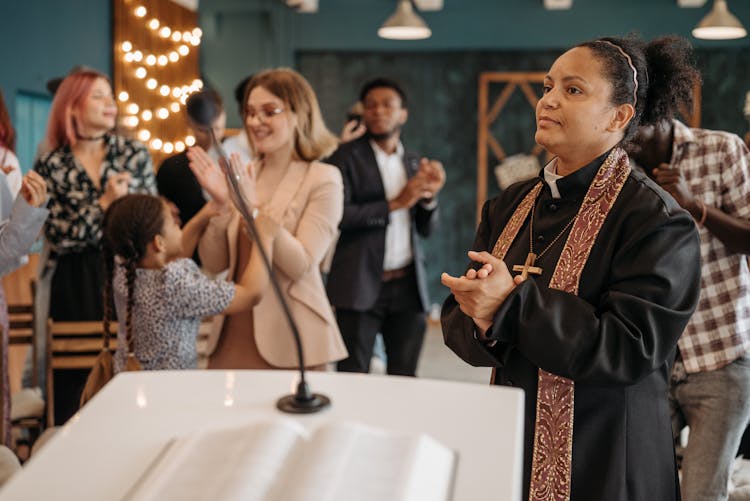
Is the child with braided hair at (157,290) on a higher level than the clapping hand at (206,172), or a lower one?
lower

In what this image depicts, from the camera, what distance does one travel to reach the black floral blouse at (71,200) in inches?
143

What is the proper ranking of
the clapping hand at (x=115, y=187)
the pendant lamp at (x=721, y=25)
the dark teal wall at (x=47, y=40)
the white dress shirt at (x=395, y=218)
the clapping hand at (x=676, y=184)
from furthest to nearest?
1. the pendant lamp at (x=721, y=25)
2. the dark teal wall at (x=47, y=40)
3. the white dress shirt at (x=395, y=218)
4. the clapping hand at (x=115, y=187)
5. the clapping hand at (x=676, y=184)

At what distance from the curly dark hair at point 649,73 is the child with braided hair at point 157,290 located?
3.94 feet

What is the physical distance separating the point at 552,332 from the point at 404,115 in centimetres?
273

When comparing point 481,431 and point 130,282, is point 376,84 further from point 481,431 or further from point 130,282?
point 481,431

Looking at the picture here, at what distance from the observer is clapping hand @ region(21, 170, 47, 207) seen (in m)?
2.87

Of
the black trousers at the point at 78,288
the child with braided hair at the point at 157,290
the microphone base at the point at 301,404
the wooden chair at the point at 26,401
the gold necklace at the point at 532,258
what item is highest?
the gold necklace at the point at 532,258

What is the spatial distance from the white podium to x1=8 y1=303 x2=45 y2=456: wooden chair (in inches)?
93.5

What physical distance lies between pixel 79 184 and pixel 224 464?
3004mm

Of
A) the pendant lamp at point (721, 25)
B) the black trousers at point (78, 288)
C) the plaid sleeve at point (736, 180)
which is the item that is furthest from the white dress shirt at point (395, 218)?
the pendant lamp at point (721, 25)

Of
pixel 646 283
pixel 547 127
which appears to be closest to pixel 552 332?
pixel 646 283

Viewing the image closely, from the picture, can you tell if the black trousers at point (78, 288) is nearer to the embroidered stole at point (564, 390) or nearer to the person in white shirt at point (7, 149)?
the person in white shirt at point (7, 149)

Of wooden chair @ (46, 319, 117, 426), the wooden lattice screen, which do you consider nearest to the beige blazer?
wooden chair @ (46, 319, 117, 426)

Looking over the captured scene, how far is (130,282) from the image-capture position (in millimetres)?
2551
